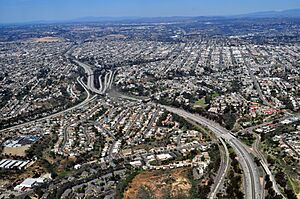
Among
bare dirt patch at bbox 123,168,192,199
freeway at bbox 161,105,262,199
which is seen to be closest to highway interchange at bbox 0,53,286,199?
freeway at bbox 161,105,262,199

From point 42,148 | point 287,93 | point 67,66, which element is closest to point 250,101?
point 287,93

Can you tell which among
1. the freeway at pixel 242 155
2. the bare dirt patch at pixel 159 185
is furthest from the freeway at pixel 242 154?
the bare dirt patch at pixel 159 185

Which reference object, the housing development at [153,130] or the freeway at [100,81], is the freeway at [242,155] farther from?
the freeway at [100,81]

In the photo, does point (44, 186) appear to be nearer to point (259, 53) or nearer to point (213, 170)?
point (213, 170)

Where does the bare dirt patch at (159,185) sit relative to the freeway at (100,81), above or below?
above

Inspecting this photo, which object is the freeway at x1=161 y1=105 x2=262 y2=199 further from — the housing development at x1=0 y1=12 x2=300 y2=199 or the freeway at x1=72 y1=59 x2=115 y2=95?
the freeway at x1=72 y1=59 x2=115 y2=95
